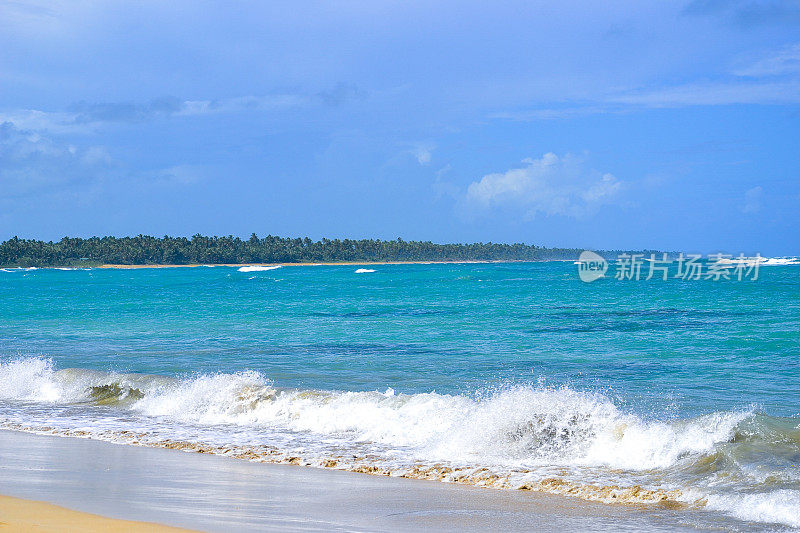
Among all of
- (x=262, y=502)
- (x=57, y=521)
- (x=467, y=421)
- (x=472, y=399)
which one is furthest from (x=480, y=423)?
(x=57, y=521)

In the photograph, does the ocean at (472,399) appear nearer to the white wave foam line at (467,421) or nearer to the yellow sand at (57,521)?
the white wave foam line at (467,421)

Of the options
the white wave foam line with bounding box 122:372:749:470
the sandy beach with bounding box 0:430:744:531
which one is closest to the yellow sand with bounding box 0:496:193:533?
the sandy beach with bounding box 0:430:744:531

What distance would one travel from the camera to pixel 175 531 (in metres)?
6.70

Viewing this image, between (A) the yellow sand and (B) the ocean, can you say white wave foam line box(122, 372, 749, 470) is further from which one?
(A) the yellow sand

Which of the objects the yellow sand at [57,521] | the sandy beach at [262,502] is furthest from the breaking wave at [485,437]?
the yellow sand at [57,521]

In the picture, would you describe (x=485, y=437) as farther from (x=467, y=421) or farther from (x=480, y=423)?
(x=467, y=421)

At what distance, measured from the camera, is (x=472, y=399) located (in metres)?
14.7

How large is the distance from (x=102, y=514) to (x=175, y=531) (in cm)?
111

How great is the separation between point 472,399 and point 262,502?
7085 mm

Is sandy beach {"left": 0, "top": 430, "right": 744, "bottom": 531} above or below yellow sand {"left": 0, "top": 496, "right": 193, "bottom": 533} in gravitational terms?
below

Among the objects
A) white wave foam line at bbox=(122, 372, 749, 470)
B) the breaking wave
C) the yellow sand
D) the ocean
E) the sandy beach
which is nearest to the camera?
the yellow sand

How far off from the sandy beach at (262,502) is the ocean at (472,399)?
0.63 meters

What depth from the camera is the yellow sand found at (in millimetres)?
6734

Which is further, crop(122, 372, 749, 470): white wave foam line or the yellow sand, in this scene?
crop(122, 372, 749, 470): white wave foam line
